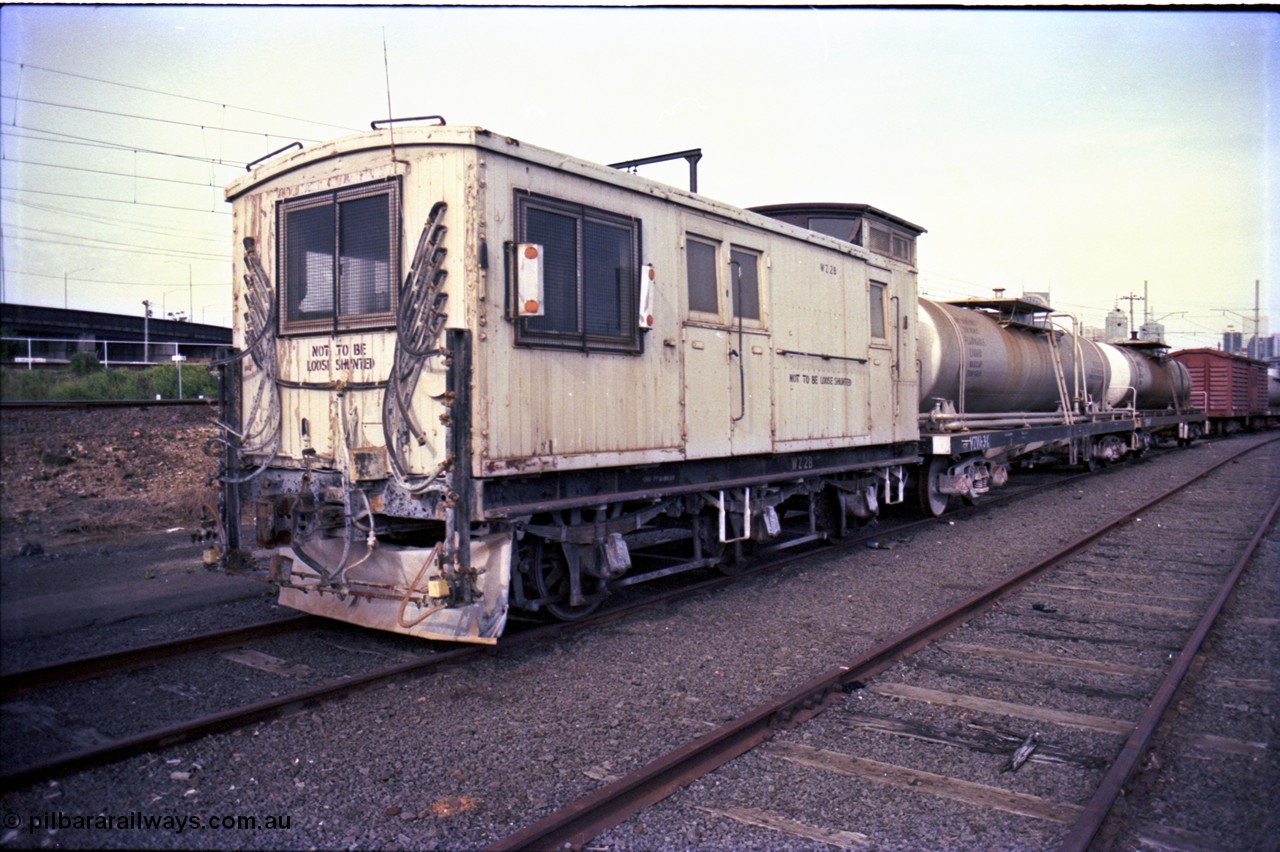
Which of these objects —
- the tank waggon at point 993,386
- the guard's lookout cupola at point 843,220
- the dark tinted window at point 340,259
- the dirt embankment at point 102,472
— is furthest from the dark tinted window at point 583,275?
the dirt embankment at point 102,472

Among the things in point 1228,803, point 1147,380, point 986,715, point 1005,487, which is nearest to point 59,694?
point 986,715

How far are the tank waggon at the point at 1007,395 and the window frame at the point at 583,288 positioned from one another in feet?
22.2

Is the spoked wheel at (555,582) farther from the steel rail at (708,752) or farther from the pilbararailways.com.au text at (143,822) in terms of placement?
the pilbararailways.com.au text at (143,822)

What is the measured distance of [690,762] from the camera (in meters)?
4.15

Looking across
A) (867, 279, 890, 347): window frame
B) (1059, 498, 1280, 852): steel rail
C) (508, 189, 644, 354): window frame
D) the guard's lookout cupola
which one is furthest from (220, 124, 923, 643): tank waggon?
(1059, 498, 1280, 852): steel rail

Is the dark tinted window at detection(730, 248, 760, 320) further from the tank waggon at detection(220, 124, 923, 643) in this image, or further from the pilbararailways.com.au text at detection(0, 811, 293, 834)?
the pilbararailways.com.au text at detection(0, 811, 293, 834)

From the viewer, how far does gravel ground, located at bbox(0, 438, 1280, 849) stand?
140 inches

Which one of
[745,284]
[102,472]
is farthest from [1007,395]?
[102,472]

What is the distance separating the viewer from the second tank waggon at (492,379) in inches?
223

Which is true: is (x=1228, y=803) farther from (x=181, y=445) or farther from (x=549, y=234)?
(x=181, y=445)

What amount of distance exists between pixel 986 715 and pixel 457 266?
4329mm

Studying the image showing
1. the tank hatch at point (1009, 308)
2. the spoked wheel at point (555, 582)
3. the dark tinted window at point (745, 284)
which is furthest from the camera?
the tank hatch at point (1009, 308)

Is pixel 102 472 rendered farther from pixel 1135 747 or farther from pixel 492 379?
pixel 1135 747

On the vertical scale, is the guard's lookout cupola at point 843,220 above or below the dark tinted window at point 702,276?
above
